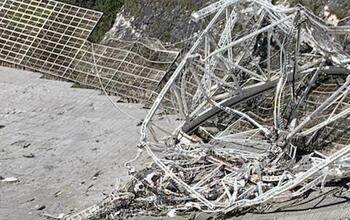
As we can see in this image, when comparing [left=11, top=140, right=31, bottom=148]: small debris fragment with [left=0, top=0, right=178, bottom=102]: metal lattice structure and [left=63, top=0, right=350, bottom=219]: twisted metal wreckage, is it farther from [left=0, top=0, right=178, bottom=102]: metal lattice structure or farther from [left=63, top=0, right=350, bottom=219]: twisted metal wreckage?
[left=63, top=0, right=350, bottom=219]: twisted metal wreckage

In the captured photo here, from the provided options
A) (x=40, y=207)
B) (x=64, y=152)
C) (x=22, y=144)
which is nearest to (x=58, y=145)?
(x=64, y=152)

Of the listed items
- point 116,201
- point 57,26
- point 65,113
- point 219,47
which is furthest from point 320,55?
point 57,26

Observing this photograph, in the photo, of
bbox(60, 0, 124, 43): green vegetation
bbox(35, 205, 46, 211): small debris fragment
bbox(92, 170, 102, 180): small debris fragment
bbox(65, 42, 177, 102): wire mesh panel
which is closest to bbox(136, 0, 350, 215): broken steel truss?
bbox(92, 170, 102, 180): small debris fragment

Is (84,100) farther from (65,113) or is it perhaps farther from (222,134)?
(222,134)

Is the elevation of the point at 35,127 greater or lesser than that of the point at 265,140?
lesser

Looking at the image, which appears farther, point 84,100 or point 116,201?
point 84,100

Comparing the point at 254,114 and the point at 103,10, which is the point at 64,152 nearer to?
the point at 254,114

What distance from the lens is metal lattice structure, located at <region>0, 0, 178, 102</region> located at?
1345cm

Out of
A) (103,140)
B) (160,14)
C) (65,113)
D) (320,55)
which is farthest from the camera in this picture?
(160,14)

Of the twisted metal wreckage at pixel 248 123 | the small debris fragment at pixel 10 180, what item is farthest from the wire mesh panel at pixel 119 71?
the small debris fragment at pixel 10 180

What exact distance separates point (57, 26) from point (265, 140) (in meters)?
6.64

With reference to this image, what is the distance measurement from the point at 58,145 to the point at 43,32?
4.09 m

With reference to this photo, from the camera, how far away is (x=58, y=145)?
1195cm

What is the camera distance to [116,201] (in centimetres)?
981
